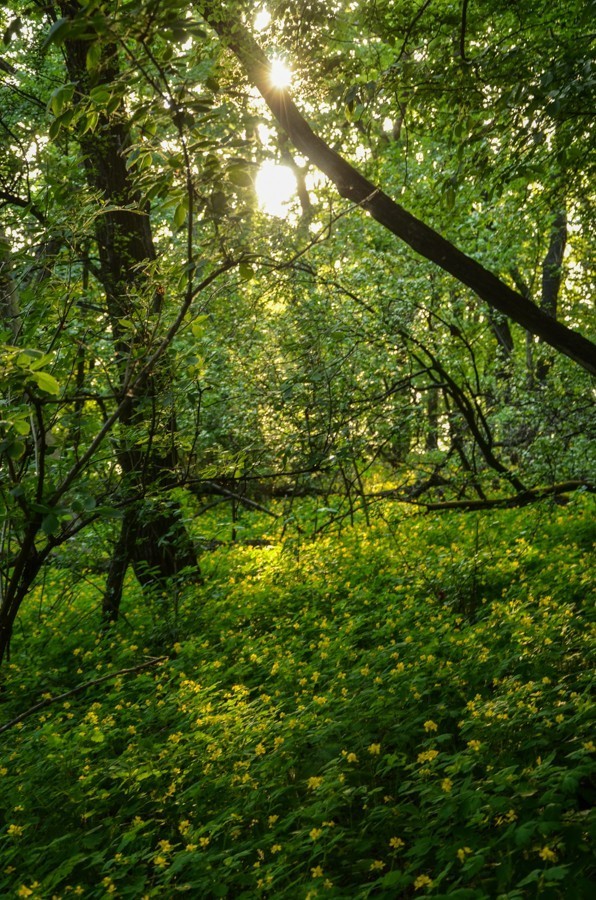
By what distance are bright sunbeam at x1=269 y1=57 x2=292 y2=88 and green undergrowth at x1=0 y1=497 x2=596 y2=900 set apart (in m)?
3.95

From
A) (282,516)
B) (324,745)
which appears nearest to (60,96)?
(324,745)

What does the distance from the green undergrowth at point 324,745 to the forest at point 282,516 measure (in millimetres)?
23

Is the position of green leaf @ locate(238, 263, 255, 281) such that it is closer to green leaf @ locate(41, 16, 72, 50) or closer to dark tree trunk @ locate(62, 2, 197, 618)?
green leaf @ locate(41, 16, 72, 50)

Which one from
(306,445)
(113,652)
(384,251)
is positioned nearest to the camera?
(306,445)

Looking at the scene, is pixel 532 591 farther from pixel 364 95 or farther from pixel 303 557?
pixel 364 95

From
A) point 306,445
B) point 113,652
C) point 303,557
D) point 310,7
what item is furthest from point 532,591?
point 310,7

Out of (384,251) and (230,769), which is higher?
(384,251)

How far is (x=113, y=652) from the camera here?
6453 millimetres

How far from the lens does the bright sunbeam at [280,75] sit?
17.3 ft

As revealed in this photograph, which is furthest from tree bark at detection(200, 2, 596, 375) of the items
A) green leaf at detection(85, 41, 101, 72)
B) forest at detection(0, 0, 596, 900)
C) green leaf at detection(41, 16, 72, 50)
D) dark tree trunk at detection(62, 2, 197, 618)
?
green leaf at detection(41, 16, 72, 50)

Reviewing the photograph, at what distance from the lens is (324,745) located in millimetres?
4062

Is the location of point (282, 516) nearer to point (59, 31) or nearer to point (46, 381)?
point (46, 381)

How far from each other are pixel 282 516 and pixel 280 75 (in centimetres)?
327

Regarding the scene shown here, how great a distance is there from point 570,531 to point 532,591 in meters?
2.37
